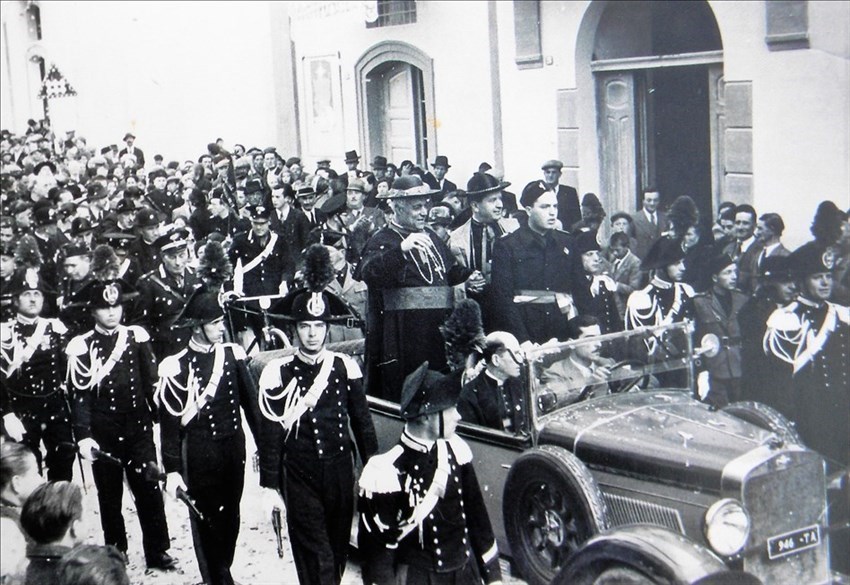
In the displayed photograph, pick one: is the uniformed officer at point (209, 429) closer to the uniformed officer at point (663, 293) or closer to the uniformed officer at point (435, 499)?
the uniformed officer at point (435, 499)

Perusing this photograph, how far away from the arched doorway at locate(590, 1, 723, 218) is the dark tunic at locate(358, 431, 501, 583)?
1008 millimetres

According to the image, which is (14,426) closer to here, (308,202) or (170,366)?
(170,366)

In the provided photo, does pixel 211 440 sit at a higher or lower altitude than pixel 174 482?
higher

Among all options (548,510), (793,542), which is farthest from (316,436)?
(793,542)

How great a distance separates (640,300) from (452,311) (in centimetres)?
61

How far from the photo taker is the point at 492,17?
350cm

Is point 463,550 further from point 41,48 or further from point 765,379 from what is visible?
point 41,48

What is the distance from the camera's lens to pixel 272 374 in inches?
131

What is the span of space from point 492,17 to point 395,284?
3.28 ft


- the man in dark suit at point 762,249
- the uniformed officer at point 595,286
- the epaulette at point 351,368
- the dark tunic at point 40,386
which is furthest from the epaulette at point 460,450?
the dark tunic at point 40,386

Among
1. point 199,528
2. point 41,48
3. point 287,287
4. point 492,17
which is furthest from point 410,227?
point 41,48

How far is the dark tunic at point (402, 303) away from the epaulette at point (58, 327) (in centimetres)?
124

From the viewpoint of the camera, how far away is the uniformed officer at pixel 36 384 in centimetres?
389

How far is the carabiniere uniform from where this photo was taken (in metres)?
3.25
